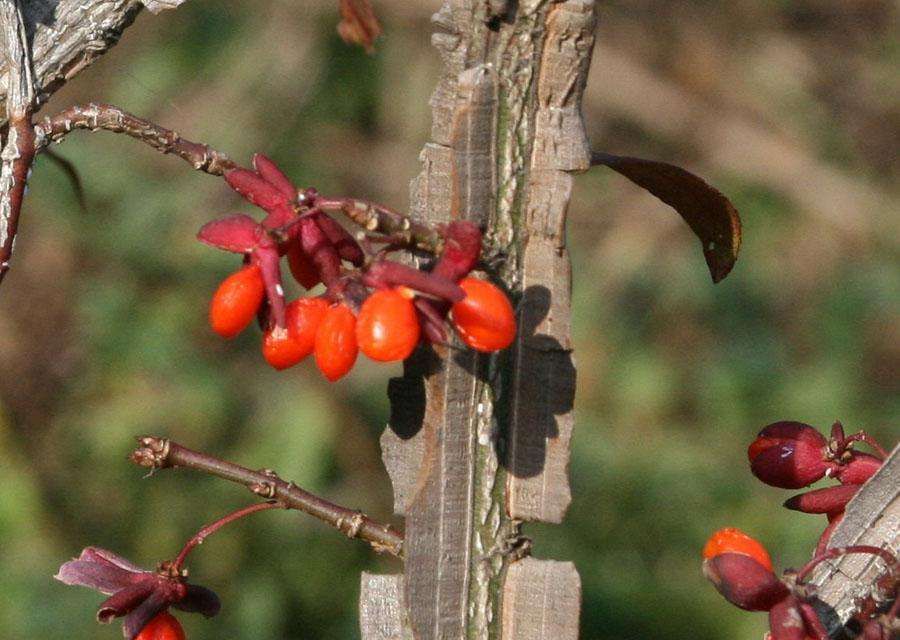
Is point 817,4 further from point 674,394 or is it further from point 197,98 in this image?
point 197,98

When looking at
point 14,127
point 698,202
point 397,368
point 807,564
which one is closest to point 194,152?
point 14,127

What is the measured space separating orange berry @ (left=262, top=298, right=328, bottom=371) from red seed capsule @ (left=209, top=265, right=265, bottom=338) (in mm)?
23

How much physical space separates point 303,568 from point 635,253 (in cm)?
125

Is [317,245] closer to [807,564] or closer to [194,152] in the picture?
[194,152]

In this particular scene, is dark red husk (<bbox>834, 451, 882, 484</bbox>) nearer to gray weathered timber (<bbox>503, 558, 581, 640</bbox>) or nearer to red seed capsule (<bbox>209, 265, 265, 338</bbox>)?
gray weathered timber (<bbox>503, 558, 581, 640</bbox>)

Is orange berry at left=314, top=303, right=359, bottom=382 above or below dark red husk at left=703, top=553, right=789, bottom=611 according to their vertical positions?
above

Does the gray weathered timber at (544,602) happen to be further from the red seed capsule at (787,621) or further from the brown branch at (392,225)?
the brown branch at (392,225)

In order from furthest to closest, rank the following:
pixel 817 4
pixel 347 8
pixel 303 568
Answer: pixel 817 4 < pixel 303 568 < pixel 347 8

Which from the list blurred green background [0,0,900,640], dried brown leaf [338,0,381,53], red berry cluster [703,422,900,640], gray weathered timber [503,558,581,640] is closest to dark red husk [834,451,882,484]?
red berry cluster [703,422,900,640]

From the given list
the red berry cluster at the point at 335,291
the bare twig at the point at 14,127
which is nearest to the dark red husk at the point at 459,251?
the red berry cluster at the point at 335,291

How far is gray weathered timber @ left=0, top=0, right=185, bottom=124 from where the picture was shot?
958 mm

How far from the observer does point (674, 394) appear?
3.02 meters

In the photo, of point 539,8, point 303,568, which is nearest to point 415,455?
point 539,8

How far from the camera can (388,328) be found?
0.75m
